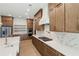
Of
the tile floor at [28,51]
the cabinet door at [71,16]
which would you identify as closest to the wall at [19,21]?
the tile floor at [28,51]

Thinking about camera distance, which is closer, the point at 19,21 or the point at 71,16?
the point at 71,16

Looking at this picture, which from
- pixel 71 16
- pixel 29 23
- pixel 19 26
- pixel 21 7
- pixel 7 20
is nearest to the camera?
pixel 71 16

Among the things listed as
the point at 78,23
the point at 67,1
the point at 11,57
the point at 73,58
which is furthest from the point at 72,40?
the point at 11,57

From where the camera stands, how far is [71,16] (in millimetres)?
1866

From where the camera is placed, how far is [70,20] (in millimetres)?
1912

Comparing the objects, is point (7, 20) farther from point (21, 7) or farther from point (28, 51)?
point (28, 51)

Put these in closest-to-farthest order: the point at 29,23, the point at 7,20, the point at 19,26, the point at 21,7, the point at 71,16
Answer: the point at 71,16 < the point at 21,7 < the point at 7,20 < the point at 19,26 < the point at 29,23

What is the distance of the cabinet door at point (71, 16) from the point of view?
1734 mm

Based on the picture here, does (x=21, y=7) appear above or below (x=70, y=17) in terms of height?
above

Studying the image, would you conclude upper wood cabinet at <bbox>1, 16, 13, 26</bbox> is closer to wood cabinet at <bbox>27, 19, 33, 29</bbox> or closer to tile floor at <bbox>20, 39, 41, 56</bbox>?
wood cabinet at <bbox>27, 19, 33, 29</bbox>

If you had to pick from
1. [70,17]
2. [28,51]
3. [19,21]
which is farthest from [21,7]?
[19,21]

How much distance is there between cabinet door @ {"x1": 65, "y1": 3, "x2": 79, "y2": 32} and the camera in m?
1.73

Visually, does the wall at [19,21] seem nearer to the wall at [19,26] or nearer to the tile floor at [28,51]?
the wall at [19,26]

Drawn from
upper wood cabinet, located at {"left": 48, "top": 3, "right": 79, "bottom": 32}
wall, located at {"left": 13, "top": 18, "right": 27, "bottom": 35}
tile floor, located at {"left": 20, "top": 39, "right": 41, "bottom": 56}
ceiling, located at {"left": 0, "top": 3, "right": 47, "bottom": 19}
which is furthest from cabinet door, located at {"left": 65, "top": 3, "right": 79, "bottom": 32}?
wall, located at {"left": 13, "top": 18, "right": 27, "bottom": 35}
